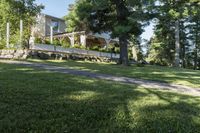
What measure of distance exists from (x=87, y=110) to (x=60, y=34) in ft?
132

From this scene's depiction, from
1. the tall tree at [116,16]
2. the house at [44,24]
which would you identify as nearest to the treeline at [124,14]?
the tall tree at [116,16]

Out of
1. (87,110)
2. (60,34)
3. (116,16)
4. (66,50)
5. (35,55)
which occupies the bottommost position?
(87,110)

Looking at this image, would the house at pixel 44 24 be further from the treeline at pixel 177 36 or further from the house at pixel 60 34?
the treeline at pixel 177 36

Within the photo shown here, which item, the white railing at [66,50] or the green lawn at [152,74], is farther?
the white railing at [66,50]

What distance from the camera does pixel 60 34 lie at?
157 feet

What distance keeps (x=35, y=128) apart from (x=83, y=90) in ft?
14.1

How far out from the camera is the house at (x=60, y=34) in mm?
46094

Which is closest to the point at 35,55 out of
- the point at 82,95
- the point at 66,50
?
the point at 66,50

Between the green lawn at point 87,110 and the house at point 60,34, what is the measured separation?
3404 centimetres

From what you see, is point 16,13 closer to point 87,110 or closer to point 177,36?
point 177,36

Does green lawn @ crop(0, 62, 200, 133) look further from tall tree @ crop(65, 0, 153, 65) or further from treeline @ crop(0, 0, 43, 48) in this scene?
treeline @ crop(0, 0, 43, 48)

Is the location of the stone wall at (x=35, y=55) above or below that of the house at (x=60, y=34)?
below

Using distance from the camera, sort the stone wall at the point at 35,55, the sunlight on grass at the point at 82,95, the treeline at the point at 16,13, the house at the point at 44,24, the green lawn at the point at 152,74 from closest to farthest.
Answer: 1. the sunlight on grass at the point at 82,95
2. the green lawn at the point at 152,74
3. the stone wall at the point at 35,55
4. the treeline at the point at 16,13
5. the house at the point at 44,24

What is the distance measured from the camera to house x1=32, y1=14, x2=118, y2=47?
4609 centimetres
